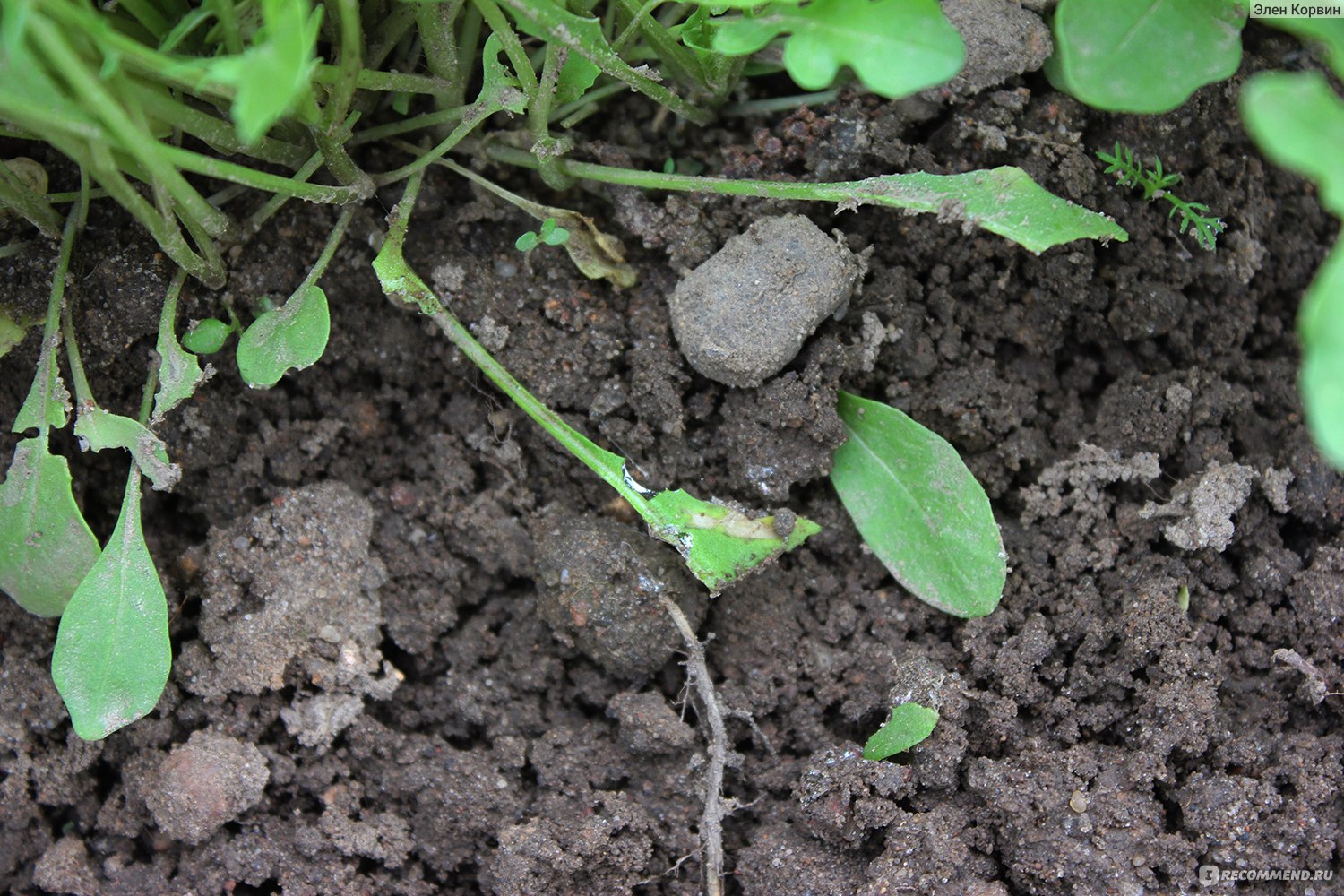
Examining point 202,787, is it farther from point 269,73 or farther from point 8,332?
point 269,73

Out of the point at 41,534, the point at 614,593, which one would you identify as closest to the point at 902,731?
the point at 614,593

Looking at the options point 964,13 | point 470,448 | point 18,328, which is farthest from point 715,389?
point 18,328

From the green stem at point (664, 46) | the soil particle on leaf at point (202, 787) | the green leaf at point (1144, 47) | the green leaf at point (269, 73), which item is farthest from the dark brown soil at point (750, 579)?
the green leaf at point (269, 73)

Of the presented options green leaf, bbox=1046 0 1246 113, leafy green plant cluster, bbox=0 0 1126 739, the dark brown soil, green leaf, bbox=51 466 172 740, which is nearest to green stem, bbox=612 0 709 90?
leafy green plant cluster, bbox=0 0 1126 739

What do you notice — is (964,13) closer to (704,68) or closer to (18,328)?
(704,68)

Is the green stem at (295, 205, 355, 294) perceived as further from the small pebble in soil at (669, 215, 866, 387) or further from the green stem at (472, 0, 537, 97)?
the small pebble in soil at (669, 215, 866, 387)

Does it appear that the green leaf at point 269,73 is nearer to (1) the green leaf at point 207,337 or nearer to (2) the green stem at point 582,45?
(2) the green stem at point 582,45
